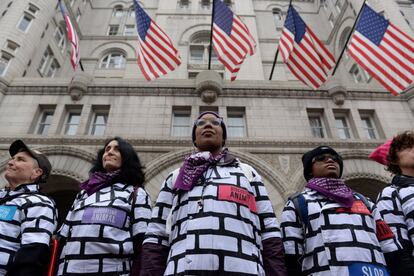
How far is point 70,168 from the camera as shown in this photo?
11.2 metres

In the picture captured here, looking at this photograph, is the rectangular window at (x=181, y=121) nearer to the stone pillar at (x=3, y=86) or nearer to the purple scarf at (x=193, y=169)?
the stone pillar at (x=3, y=86)

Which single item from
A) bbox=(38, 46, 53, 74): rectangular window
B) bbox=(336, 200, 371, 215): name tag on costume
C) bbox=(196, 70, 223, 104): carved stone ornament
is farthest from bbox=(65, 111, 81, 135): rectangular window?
bbox=(336, 200, 371, 215): name tag on costume

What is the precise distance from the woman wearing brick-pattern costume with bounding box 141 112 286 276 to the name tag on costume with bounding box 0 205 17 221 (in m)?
1.77

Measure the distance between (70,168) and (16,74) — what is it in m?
9.07

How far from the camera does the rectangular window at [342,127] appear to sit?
12719 millimetres

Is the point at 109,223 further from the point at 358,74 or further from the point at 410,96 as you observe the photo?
the point at 358,74

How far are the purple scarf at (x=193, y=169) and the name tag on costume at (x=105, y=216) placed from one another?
0.87m

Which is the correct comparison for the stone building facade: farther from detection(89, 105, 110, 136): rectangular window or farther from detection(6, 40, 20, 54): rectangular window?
detection(6, 40, 20, 54): rectangular window

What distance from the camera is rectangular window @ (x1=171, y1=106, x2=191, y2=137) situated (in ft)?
41.2

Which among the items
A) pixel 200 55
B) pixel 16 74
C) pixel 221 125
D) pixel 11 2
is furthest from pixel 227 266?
pixel 11 2

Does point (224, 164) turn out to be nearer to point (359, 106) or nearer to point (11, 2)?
point (359, 106)

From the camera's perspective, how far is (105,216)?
3643mm

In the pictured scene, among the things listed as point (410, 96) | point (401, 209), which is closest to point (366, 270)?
point (401, 209)

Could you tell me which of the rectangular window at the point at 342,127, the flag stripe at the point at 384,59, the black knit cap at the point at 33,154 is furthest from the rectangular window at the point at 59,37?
the flag stripe at the point at 384,59
